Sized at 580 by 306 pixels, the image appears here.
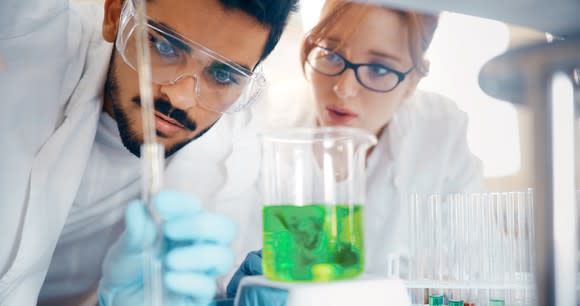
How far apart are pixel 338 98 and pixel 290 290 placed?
20.5 inches

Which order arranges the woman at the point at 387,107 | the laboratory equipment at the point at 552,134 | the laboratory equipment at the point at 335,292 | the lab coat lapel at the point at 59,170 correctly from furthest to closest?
1. the woman at the point at 387,107
2. the lab coat lapel at the point at 59,170
3. the laboratory equipment at the point at 335,292
4. the laboratory equipment at the point at 552,134

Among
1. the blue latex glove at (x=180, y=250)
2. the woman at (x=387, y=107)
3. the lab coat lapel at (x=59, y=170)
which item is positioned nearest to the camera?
the blue latex glove at (x=180, y=250)

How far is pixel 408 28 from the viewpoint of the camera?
4.10ft

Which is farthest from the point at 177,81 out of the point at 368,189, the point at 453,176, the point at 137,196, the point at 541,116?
the point at 541,116

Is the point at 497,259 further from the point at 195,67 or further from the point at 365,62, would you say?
the point at 195,67

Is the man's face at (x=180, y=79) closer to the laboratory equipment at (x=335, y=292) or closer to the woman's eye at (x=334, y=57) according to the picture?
the woman's eye at (x=334, y=57)

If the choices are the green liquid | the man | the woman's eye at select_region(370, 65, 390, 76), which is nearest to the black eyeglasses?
the woman's eye at select_region(370, 65, 390, 76)

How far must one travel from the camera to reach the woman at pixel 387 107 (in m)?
1.21

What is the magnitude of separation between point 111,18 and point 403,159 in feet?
2.34

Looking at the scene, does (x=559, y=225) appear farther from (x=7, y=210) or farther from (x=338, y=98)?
(x=7, y=210)

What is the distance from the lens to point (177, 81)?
1.16 meters

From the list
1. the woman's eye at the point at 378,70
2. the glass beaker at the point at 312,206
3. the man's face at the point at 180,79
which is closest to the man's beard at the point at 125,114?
the man's face at the point at 180,79

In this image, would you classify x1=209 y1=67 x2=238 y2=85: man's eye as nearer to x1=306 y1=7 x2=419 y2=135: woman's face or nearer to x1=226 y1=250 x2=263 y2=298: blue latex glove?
x1=306 y1=7 x2=419 y2=135: woman's face

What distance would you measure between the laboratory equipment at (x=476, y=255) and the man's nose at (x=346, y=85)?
0.32 metres
